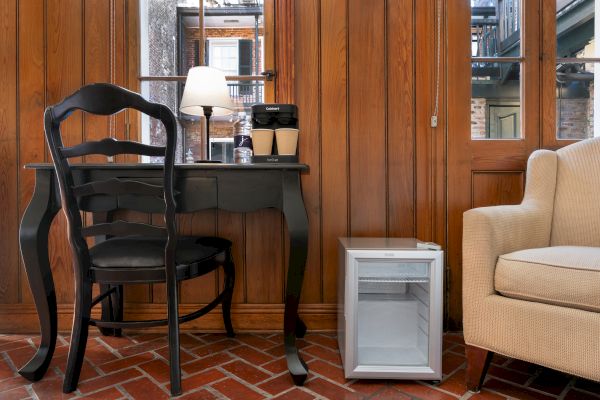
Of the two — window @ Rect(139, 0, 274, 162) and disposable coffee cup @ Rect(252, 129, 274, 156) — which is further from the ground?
window @ Rect(139, 0, 274, 162)

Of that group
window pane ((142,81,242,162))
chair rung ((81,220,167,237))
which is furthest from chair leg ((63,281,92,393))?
window pane ((142,81,242,162))

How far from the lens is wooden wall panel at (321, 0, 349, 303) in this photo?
1889 millimetres

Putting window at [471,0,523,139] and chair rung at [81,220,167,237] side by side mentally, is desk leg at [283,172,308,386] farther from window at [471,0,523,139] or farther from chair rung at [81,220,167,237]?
window at [471,0,523,139]

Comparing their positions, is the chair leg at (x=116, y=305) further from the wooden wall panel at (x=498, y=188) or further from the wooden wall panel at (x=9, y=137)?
the wooden wall panel at (x=498, y=188)

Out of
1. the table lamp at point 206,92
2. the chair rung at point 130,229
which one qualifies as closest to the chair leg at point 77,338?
the chair rung at point 130,229

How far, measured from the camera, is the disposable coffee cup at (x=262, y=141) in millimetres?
1620

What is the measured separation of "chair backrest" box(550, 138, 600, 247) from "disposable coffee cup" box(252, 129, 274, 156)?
130 centimetres

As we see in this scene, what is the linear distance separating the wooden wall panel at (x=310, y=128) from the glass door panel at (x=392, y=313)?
1.38ft

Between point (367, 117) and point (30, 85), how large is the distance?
5.83 ft

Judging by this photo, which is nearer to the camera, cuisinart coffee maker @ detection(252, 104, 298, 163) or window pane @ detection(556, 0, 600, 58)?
cuisinart coffee maker @ detection(252, 104, 298, 163)

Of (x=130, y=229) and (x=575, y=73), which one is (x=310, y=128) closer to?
(x=130, y=229)

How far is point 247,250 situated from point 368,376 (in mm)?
864

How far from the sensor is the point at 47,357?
140cm

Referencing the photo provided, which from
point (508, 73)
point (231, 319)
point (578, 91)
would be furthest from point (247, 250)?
point (578, 91)
